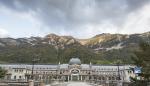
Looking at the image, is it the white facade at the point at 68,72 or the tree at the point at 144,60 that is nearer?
the tree at the point at 144,60

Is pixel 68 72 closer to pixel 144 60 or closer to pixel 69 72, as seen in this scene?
pixel 69 72

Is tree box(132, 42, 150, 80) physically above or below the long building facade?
above

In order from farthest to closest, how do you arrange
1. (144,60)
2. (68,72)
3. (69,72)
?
(68,72), (69,72), (144,60)

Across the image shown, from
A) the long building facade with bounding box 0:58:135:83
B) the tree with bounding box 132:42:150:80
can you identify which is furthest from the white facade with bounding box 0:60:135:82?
the tree with bounding box 132:42:150:80

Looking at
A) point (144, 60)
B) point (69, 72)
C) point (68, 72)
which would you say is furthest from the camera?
point (68, 72)

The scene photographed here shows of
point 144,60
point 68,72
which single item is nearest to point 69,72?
point 68,72

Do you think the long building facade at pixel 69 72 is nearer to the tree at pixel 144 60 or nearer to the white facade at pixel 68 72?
the white facade at pixel 68 72

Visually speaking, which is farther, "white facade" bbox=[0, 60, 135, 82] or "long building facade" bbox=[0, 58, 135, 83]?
Result: "long building facade" bbox=[0, 58, 135, 83]

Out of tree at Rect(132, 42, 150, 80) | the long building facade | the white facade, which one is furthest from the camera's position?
the long building facade

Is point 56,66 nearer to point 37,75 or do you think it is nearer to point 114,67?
point 37,75

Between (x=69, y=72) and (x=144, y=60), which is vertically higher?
(x=144, y=60)

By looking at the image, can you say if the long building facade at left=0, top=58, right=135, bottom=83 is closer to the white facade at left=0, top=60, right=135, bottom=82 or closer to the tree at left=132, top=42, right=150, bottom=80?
the white facade at left=0, top=60, right=135, bottom=82

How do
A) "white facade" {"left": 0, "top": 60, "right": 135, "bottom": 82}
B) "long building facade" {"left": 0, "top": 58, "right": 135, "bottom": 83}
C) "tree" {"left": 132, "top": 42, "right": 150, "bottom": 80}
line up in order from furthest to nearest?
"long building facade" {"left": 0, "top": 58, "right": 135, "bottom": 83} → "white facade" {"left": 0, "top": 60, "right": 135, "bottom": 82} → "tree" {"left": 132, "top": 42, "right": 150, "bottom": 80}

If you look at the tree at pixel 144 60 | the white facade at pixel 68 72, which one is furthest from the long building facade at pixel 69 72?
the tree at pixel 144 60
